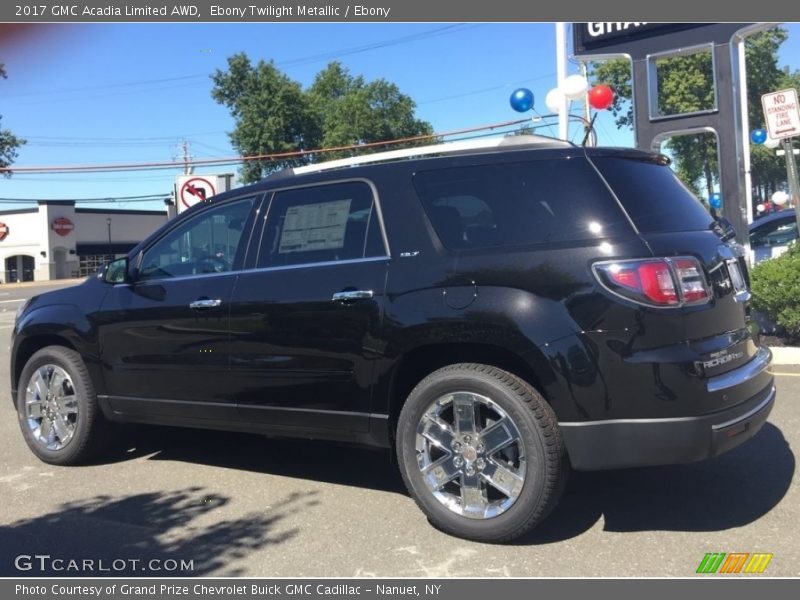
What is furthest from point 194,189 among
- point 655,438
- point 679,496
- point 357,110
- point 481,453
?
→ point 357,110

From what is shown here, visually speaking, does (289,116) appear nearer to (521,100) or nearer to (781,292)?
(521,100)

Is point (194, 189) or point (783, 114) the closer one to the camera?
point (783, 114)

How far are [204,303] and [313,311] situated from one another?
875 millimetres

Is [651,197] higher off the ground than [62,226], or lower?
lower

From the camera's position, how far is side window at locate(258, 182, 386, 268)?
407cm

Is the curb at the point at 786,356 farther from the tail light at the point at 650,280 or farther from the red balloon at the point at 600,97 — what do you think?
the red balloon at the point at 600,97

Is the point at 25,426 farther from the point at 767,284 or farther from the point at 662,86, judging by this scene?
the point at 662,86

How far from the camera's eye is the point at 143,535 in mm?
3904

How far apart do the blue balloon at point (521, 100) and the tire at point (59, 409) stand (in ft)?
35.4

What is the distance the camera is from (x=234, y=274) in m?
4.46

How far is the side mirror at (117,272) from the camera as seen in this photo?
5.03 meters

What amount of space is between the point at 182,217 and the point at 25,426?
2.11 m

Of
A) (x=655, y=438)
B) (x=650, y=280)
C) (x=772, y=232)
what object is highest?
(x=772, y=232)

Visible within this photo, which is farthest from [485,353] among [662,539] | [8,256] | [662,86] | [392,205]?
[8,256]
